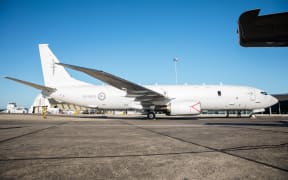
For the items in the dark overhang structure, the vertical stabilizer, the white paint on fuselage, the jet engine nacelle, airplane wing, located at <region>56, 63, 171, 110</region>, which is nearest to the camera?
the dark overhang structure

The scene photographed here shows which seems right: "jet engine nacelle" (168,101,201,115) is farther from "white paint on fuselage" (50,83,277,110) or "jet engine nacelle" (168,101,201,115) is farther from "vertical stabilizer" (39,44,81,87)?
"vertical stabilizer" (39,44,81,87)

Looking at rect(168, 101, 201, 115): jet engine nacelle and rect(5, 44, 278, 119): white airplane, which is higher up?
rect(5, 44, 278, 119): white airplane

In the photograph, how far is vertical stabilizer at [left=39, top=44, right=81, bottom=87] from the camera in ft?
60.2

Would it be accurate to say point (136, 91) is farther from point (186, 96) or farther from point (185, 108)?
point (186, 96)

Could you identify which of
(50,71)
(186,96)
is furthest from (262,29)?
(50,71)

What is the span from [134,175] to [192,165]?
27.3 inches

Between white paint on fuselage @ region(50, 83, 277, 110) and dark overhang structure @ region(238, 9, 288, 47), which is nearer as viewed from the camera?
dark overhang structure @ region(238, 9, 288, 47)

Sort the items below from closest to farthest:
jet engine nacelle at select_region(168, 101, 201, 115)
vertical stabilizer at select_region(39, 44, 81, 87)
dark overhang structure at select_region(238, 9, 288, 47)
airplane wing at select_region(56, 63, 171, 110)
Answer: dark overhang structure at select_region(238, 9, 288, 47), airplane wing at select_region(56, 63, 171, 110), jet engine nacelle at select_region(168, 101, 201, 115), vertical stabilizer at select_region(39, 44, 81, 87)

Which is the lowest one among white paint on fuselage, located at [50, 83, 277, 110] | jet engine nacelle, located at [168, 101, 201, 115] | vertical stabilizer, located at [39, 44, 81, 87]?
jet engine nacelle, located at [168, 101, 201, 115]

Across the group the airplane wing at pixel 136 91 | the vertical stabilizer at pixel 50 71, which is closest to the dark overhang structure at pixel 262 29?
the airplane wing at pixel 136 91

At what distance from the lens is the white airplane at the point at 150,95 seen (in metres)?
15.1

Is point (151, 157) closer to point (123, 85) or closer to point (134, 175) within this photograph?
point (134, 175)

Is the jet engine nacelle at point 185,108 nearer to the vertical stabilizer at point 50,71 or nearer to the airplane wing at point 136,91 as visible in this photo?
the airplane wing at point 136,91

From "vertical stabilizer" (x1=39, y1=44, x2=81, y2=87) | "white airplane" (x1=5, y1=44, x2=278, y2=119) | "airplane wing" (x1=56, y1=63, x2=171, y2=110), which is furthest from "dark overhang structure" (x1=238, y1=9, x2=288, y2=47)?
"vertical stabilizer" (x1=39, y1=44, x2=81, y2=87)
